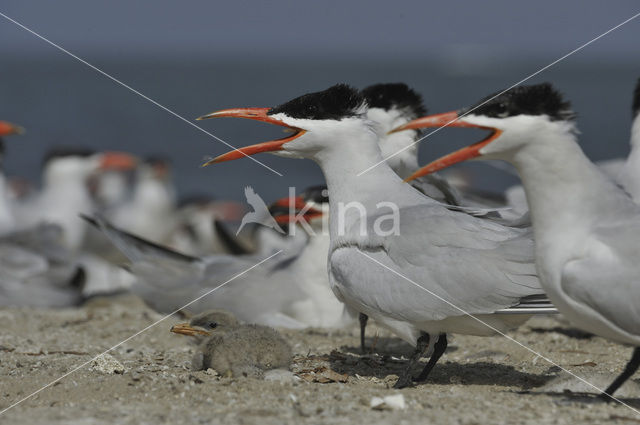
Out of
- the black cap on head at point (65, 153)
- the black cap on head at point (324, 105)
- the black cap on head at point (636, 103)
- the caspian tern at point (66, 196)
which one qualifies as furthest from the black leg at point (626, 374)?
the black cap on head at point (65, 153)

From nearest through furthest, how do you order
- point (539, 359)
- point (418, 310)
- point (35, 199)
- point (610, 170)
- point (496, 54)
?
point (418, 310), point (539, 359), point (610, 170), point (35, 199), point (496, 54)

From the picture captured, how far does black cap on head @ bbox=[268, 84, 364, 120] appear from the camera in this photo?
15.5 ft

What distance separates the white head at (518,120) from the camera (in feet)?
12.1

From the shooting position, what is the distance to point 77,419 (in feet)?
11.9

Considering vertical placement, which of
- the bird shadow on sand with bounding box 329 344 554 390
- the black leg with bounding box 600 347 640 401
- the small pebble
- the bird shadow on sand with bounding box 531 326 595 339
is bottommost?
the bird shadow on sand with bounding box 531 326 595 339

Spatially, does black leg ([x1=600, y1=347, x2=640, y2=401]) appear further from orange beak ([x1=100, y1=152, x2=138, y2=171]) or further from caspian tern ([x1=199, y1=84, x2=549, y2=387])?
orange beak ([x1=100, y1=152, x2=138, y2=171])

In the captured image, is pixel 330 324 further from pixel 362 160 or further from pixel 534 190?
pixel 534 190

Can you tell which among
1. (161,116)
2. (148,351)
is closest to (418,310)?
(148,351)

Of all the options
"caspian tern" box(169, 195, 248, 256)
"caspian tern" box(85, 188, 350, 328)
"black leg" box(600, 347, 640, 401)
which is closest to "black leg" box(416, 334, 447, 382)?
"black leg" box(600, 347, 640, 401)

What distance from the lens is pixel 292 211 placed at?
701 centimetres

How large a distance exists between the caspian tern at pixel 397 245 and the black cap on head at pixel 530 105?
816mm

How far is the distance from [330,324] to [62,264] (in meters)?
2.66

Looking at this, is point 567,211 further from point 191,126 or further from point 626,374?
point 191,126

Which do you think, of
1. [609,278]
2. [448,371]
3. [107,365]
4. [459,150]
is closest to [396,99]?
[448,371]
